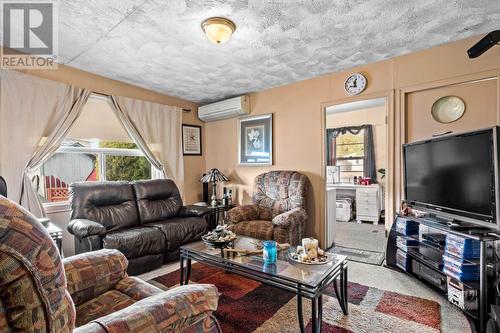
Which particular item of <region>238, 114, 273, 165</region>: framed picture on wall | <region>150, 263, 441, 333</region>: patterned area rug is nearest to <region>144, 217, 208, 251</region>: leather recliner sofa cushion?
<region>150, 263, 441, 333</region>: patterned area rug

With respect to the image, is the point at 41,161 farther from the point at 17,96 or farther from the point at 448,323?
the point at 448,323

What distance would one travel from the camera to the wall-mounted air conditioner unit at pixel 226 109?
4203mm

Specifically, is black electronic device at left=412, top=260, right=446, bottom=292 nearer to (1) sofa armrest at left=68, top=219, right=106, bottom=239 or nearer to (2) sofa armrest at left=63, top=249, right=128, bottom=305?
(2) sofa armrest at left=63, top=249, right=128, bottom=305

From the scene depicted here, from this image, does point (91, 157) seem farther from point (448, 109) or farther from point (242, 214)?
point (448, 109)

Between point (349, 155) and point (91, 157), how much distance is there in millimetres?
5350

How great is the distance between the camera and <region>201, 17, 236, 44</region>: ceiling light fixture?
215 centimetres

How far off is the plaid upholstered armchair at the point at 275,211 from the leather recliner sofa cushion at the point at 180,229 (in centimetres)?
41

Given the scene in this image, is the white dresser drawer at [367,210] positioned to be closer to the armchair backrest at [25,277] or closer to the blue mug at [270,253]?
the blue mug at [270,253]

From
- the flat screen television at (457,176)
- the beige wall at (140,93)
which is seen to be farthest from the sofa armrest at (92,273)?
the beige wall at (140,93)

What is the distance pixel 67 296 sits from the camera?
2.48 feet

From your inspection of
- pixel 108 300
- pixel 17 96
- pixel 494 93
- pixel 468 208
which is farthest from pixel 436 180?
pixel 17 96

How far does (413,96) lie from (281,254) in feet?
7.76

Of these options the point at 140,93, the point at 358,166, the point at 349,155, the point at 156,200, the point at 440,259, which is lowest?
the point at 440,259

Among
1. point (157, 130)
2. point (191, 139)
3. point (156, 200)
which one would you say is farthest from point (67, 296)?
point (191, 139)
